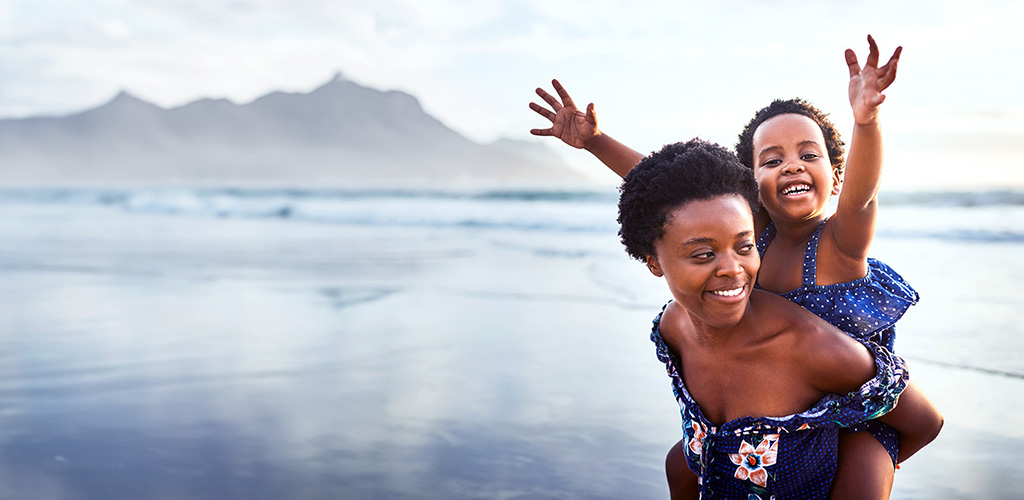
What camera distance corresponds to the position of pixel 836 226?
2.26m

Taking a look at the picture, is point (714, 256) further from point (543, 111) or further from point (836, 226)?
point (543, 111)

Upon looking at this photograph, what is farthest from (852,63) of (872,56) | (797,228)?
(797,228)

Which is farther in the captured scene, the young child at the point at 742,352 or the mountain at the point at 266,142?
the mountain at the point at 266,142

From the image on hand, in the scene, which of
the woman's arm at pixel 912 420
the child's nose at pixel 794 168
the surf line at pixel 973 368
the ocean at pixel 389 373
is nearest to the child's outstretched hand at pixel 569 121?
the child's nose at pixel 794 168

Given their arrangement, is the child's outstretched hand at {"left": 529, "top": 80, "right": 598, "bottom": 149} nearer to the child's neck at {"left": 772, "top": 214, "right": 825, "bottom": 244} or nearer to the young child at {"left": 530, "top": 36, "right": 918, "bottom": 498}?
the young child at {"left": 530, "top": 36, "right": 918, "bottom": 498}

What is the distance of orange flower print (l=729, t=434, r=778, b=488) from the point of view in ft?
6.96

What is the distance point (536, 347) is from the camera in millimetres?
4922

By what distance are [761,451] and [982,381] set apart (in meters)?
2.55

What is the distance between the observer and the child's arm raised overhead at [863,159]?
79.7 inches

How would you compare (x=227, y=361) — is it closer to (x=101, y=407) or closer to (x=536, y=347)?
(x=101, y=407)

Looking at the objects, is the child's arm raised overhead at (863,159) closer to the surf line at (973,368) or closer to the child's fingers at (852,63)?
the child's fingers at (852,63)

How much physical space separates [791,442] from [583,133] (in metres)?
1.24

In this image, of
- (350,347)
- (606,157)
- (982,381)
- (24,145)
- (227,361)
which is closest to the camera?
(606,157)

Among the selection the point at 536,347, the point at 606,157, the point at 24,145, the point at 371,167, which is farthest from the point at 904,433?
the point at 24,145
